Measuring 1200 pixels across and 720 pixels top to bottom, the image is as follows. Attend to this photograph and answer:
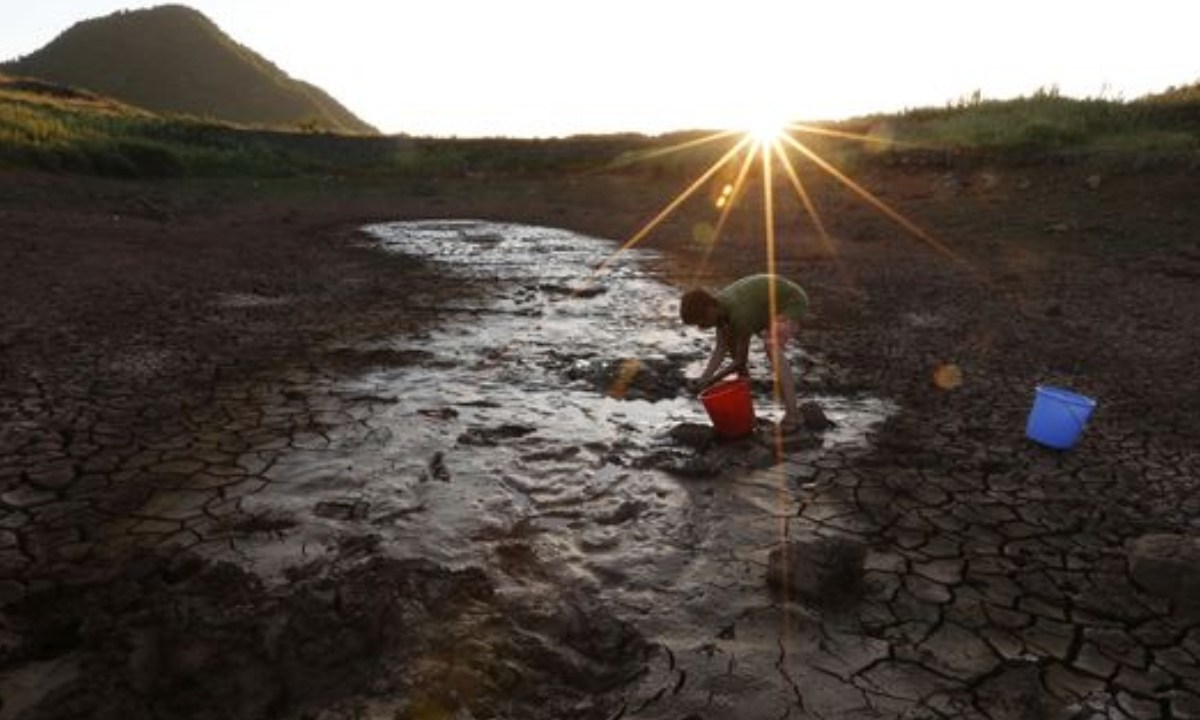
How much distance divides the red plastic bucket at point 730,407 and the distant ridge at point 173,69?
2232 inches

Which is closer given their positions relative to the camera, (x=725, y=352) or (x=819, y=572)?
(x=819, y=572)

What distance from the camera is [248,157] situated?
23.2m

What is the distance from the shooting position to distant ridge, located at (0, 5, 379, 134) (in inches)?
2313

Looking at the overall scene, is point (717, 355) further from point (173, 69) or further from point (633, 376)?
point (173, 69)

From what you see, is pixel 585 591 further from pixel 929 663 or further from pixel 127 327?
pixel 127 327

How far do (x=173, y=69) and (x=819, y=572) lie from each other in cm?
7039

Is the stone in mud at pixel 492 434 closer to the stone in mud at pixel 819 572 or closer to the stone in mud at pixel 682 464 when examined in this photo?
the stone in mud at pixel 682 464

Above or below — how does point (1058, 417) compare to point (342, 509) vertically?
above

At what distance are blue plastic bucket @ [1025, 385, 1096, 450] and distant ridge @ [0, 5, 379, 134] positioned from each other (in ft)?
188

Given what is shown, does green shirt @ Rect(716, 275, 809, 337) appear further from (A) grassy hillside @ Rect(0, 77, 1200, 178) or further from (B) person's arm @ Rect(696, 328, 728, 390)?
(A) grassy hillside @ Rect(0, 77, 1200, 178)

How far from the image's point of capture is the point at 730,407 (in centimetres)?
445

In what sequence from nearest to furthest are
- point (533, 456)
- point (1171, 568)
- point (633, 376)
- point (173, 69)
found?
1. point (1171, 568)
2. point (533, 456)
3. point (633, 376)
4. point (173, 69)

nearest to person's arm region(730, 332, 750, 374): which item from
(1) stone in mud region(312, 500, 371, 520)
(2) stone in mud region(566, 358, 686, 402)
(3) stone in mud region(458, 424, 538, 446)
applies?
(2) stone in mud region(566, 358, 686, 402)

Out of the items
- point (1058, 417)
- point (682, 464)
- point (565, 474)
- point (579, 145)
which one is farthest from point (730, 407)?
point (579, 145)
